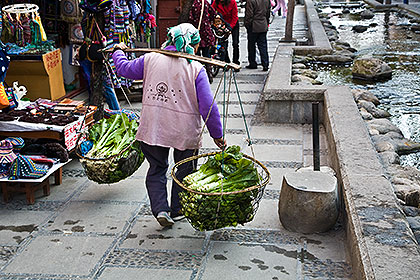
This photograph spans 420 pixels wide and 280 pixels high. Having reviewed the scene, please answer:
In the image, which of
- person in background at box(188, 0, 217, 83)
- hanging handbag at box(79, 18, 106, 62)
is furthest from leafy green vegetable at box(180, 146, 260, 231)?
person in background at box(188, 0, 217, 83)

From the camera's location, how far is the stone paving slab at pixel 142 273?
380 centimetres

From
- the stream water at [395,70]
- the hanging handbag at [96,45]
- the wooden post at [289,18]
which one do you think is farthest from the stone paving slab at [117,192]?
the wooden post at [289,18]

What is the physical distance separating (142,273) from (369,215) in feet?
5.71

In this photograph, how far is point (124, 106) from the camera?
851cm

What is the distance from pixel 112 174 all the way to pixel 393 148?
11.3 feet

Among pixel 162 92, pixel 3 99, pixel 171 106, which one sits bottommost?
pixel 3 99

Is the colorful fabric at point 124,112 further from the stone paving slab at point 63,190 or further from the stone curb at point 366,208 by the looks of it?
the stone curb at point 366,208

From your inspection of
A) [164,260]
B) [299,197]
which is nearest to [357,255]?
[299,197]

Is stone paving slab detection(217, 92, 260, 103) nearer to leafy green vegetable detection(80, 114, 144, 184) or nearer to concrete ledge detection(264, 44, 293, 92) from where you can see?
concrete ledge detection(264, 44, 293, 92)

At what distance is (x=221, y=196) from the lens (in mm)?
3900

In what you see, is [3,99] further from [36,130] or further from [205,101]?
[205,101]

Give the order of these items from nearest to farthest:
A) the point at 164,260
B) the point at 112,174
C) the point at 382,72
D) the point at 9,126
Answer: the point at 164,260 < the point at 112,174 < the point at 9,126 < the point at 382,72

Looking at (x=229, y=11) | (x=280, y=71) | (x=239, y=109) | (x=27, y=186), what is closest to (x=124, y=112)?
(x=27, y=186)

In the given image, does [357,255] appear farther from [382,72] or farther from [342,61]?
[342,61]
